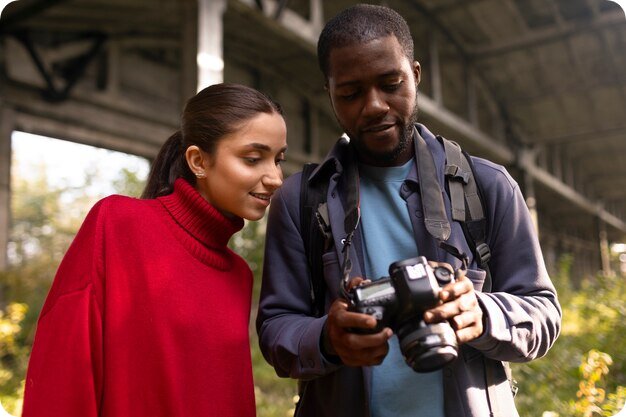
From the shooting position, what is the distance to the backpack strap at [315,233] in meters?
1.56

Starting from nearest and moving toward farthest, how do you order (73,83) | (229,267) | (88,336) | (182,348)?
(88,336)
(182,348)
(229,267)
(73,83)

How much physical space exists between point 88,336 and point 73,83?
27.3ft

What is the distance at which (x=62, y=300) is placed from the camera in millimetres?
1455

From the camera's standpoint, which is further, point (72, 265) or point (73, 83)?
point (73, 83)

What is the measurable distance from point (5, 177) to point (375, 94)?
8.36m

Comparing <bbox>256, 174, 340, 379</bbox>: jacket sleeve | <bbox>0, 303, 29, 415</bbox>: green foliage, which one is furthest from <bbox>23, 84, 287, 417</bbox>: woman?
<bbox>0, 303, 29, 415</bbox>: green foliage

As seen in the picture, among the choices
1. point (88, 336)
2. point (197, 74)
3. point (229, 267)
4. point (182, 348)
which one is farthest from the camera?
point (197, 74)

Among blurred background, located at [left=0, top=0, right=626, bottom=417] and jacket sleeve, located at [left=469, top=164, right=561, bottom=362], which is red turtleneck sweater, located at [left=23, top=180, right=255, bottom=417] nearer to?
jacket sleeve, located at [left=469, top=164, right=561, bottom=362]

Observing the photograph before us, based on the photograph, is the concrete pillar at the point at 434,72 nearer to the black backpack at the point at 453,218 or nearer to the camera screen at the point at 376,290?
the black backpack at the point at 453,218

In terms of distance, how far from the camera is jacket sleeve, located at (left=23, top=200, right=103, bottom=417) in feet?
4.57

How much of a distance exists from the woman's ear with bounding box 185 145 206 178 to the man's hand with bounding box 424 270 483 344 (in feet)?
2.82

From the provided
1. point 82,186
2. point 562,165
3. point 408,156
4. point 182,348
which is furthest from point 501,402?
point 82,186

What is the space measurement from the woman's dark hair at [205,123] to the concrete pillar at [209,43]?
2.84m

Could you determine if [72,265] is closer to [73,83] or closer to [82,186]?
[73,83]
